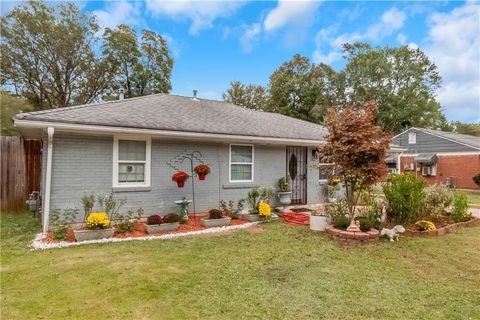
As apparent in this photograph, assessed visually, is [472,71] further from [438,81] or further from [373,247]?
[373,247]

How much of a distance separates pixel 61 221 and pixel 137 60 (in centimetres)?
2247

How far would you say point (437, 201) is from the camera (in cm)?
837

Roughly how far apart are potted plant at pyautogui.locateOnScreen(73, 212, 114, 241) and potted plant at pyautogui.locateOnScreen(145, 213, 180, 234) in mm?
859

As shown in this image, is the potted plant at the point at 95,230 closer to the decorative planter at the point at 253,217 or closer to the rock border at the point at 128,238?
the rock border at the point at 128,238

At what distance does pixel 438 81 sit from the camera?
33.9 metres

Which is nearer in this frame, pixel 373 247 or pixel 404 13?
pixel 373 247

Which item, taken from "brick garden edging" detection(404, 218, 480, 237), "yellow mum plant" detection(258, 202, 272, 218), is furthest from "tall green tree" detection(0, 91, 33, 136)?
"brick garden edging" detection(404, 218, 480, 237)

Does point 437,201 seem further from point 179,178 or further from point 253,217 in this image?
point 179,178

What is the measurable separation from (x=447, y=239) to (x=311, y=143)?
5174 millimetres

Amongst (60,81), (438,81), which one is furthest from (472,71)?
(60,81)

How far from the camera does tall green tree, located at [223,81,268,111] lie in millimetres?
35906

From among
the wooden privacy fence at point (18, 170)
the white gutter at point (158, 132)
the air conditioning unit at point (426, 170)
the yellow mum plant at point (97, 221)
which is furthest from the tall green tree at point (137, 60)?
the air conditioning unit at point (426, 170)

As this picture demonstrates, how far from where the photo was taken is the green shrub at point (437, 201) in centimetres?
827

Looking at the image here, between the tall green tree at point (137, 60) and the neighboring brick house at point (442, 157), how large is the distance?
21.3 m
